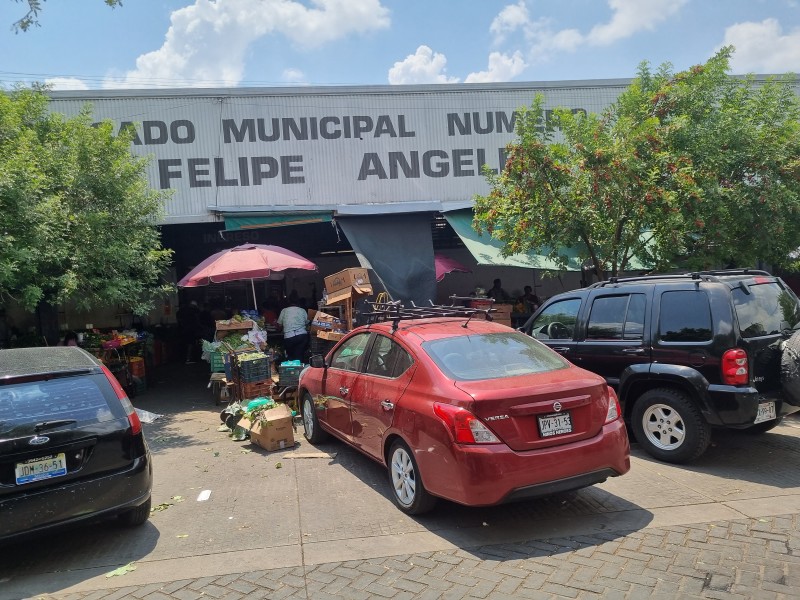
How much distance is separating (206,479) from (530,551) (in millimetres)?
3537

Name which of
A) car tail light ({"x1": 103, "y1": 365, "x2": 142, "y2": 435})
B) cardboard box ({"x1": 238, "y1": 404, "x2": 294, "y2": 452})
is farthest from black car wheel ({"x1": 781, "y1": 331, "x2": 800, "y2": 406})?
car tail light ({"x1": 103, "y1": 365, "x2": 142, "y2": 435})

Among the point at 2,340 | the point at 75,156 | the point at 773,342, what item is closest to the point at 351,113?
the point at 75,156

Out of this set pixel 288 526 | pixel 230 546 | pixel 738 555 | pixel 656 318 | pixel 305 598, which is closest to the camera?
pixel 305 598

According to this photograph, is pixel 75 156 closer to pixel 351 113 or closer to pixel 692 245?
pixel 351 113

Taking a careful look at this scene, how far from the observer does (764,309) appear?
5484mm

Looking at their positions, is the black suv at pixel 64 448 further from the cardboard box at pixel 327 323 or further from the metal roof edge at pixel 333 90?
the metal roof edge at pixel 333 90

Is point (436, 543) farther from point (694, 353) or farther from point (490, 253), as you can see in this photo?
point (490, 253)

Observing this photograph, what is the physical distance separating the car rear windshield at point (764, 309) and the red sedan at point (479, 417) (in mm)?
1774

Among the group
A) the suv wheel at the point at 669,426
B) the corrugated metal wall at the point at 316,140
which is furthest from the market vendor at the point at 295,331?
the suv wheel at the point at 669,426

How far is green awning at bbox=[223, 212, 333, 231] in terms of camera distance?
11.8 metres

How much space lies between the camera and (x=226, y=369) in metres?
Result: 9.23

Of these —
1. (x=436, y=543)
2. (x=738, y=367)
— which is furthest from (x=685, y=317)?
(x=436, y=543)

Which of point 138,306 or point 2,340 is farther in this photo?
point 2,340

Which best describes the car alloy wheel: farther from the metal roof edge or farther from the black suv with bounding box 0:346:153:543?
the metal roof edge
